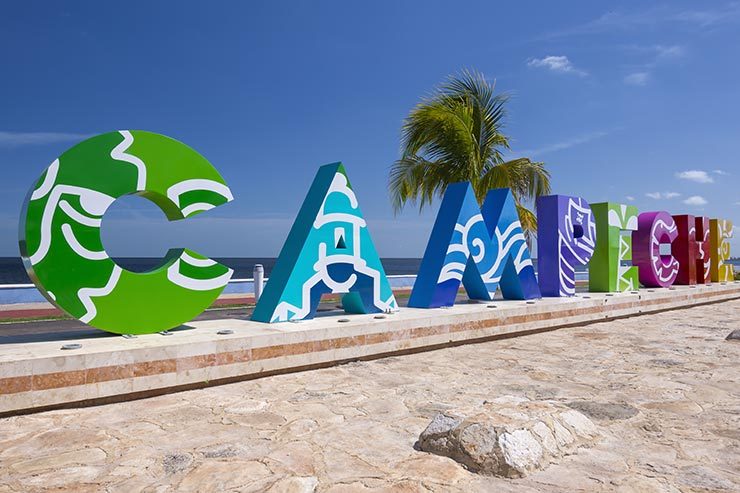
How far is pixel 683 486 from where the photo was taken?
11.5 feet

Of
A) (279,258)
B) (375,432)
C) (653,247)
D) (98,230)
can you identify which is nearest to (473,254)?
(279,258)

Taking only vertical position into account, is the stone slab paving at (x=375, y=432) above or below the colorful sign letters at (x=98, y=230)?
below

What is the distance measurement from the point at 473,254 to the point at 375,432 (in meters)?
6.11

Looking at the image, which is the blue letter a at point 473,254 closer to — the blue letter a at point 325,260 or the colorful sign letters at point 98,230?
the blue letter a at point 325,260

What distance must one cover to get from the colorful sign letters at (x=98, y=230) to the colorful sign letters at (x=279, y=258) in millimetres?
12

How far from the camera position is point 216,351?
245 inches

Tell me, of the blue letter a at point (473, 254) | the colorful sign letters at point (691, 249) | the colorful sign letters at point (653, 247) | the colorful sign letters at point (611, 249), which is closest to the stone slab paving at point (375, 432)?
the blue letter a at point (473, 254)

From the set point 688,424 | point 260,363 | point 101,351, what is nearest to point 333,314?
point 260,363

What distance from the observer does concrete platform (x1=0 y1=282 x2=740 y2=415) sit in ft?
17.0

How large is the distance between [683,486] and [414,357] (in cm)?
467

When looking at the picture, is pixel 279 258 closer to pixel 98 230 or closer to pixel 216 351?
pixel 216 351

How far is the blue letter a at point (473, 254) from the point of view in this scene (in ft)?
32.0

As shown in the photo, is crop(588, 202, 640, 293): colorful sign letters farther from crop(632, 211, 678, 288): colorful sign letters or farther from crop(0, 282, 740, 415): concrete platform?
crop(0, 282, 740, 415): concrete platform

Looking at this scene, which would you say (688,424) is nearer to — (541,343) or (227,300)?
(541,343)
